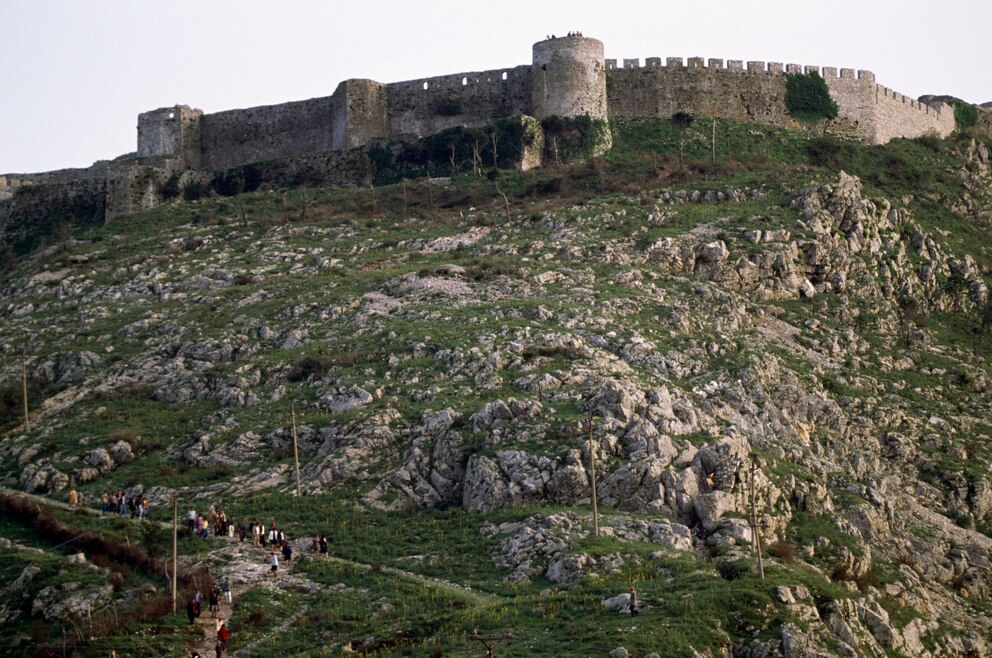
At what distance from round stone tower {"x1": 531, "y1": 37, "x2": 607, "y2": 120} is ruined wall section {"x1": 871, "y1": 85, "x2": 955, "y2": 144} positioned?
15.9 m

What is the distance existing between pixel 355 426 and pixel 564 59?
34915 millimetres

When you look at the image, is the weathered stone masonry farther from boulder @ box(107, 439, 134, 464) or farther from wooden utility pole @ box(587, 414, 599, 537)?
wooden utility pole @ box(587, 414, 599, 537)

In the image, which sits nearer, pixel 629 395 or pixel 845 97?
pixel 629 395

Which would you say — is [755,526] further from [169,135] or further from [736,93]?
[169,135]

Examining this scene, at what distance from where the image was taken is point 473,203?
76.5 meters

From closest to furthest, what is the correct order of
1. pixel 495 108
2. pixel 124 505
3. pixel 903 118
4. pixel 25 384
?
pixel 124 505 < pixel 25 384 < pixel 495 108 < pixel 903 118

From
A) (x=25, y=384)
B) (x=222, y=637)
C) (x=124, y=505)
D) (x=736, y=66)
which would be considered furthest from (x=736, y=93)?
(x=222, y=637)

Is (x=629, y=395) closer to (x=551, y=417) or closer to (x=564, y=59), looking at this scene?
(x=551, y=417)

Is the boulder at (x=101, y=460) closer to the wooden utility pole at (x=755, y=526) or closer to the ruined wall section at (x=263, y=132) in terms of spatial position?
the wooden utility pole at (x=755, y=526)

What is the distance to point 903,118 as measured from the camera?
288 ft

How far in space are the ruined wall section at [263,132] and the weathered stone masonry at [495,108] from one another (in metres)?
0.06

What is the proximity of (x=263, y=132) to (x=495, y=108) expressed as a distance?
14009 millimetres

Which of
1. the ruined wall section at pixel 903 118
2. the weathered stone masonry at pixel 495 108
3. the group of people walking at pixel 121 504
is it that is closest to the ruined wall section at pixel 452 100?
the weathered stone masonry at pixel 495 108

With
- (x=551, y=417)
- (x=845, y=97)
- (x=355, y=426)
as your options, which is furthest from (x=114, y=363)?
(x=845, y=97)
